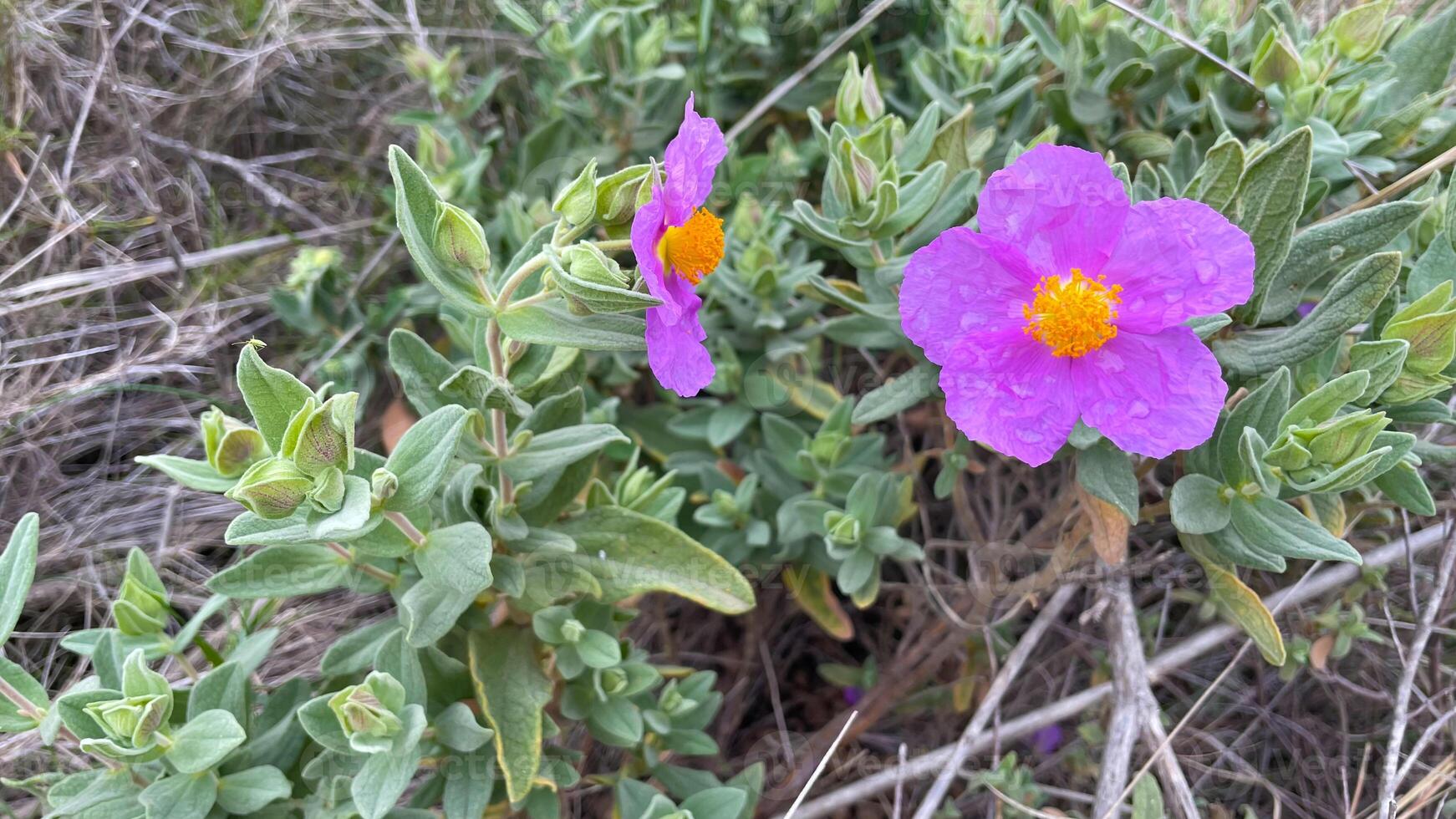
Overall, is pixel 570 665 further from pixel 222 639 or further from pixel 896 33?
pixel 896 33

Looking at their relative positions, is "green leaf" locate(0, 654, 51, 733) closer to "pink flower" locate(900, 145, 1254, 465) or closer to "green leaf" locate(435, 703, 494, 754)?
"green leaf" locate(435, 703, 494, 754)

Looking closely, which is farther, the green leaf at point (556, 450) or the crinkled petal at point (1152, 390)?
the green leaf at point (556, 450)

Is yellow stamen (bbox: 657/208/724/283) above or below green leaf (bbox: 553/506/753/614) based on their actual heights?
above

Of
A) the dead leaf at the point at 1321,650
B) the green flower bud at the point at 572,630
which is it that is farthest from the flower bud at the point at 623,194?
the dead leaf at the point at 1321,650

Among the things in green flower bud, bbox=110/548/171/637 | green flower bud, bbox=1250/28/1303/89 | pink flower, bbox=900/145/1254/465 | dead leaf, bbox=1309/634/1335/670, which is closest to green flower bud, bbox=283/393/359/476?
green flower bud, bbox=110/548/171/637

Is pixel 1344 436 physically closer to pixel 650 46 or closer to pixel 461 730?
pixel 461 730

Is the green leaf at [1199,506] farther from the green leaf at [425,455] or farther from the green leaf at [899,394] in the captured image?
the green leaf at [425,455]

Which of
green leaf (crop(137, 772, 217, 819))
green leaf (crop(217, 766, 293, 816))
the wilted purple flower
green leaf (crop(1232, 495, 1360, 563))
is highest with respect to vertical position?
green leaf (crop(1232, 495, 1360, 563))

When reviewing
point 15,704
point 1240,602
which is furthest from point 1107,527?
→ point 15,704
